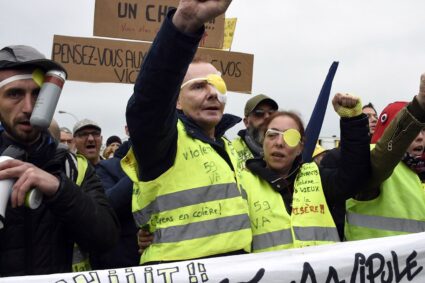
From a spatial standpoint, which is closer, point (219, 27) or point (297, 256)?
point (297, 256)

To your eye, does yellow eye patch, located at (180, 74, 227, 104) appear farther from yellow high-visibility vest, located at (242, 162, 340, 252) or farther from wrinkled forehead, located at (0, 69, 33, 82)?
wrinkled forehead, located at (0, 69, 33, 82)

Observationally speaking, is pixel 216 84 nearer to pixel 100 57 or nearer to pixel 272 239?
pixel 272 239

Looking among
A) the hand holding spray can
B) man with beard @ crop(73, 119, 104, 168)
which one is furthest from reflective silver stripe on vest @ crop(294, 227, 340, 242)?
man with beard @ crop(73, 119, 104, 168)

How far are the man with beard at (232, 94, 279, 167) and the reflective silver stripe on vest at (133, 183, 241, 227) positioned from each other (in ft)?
6.81

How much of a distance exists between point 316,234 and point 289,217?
16 centimetres

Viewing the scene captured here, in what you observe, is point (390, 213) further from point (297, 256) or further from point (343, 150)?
point (297, 256)

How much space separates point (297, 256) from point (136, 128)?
919 millimetres

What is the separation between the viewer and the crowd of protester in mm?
2180

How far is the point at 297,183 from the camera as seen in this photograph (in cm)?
315

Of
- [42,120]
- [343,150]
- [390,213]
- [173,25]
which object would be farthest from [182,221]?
[390,213]

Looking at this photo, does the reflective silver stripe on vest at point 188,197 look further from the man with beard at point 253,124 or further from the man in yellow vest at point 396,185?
the man with beard at point 253,124

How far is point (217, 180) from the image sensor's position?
2.55 metres

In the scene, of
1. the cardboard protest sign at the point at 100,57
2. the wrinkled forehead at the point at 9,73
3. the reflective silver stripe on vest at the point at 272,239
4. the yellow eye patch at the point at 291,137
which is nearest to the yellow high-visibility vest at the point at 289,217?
the reflective silver stripe on vest at the point at 272,239

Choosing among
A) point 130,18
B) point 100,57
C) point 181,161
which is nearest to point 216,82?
point 181,161
